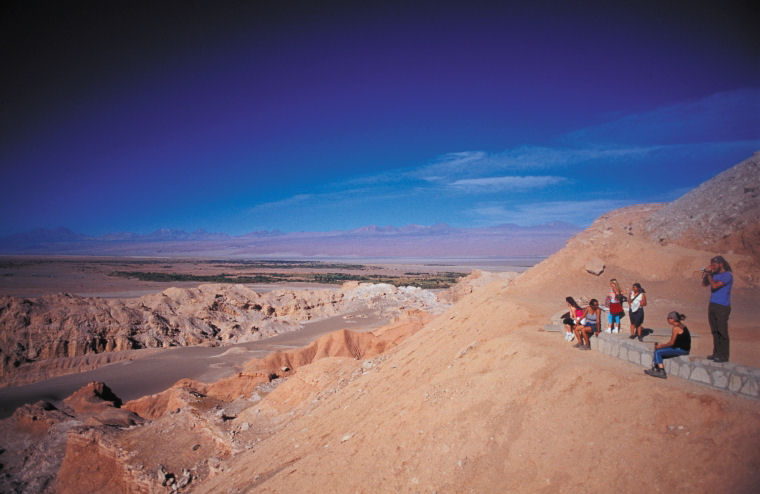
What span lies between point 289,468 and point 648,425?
17.9ft

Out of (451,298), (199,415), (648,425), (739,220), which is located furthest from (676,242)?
(451,298)

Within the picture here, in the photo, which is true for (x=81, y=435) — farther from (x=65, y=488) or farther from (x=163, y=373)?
(x=163, y=373)

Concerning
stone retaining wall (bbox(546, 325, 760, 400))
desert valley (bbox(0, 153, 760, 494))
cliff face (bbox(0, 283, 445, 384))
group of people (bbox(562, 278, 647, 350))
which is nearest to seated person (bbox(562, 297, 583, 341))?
group of people (bbox(562, 278, 647, 350))

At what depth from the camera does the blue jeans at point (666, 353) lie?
16.5ft

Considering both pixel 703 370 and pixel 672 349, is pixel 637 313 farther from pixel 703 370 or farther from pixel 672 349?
pixel 703 370

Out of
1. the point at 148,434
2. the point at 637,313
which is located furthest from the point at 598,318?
the point at 148,434

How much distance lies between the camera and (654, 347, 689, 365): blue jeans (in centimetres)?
503

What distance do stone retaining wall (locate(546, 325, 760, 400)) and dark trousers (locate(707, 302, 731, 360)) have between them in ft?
1.17

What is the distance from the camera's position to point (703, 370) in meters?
4.61

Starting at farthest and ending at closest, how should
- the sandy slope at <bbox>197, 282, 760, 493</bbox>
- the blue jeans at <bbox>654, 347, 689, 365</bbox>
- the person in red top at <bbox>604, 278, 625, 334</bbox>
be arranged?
the person in red top at <bbox>604, 278, 625, 334</bbox>
the blue jeans at <bbox>654, 347, 689, 365</bbox>
the sandy slope at <bbox>197, 282, 760, 493</bbox>

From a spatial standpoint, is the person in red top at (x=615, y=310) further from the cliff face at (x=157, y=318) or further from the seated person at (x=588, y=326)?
the cliff face at (x=157, y=318)

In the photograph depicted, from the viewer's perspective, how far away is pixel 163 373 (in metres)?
19.1

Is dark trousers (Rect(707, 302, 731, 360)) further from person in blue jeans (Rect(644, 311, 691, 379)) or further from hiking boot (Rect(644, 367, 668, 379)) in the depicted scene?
hiking boot (Rect(644, 367, 668, 379))

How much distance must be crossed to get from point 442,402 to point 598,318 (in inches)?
134
